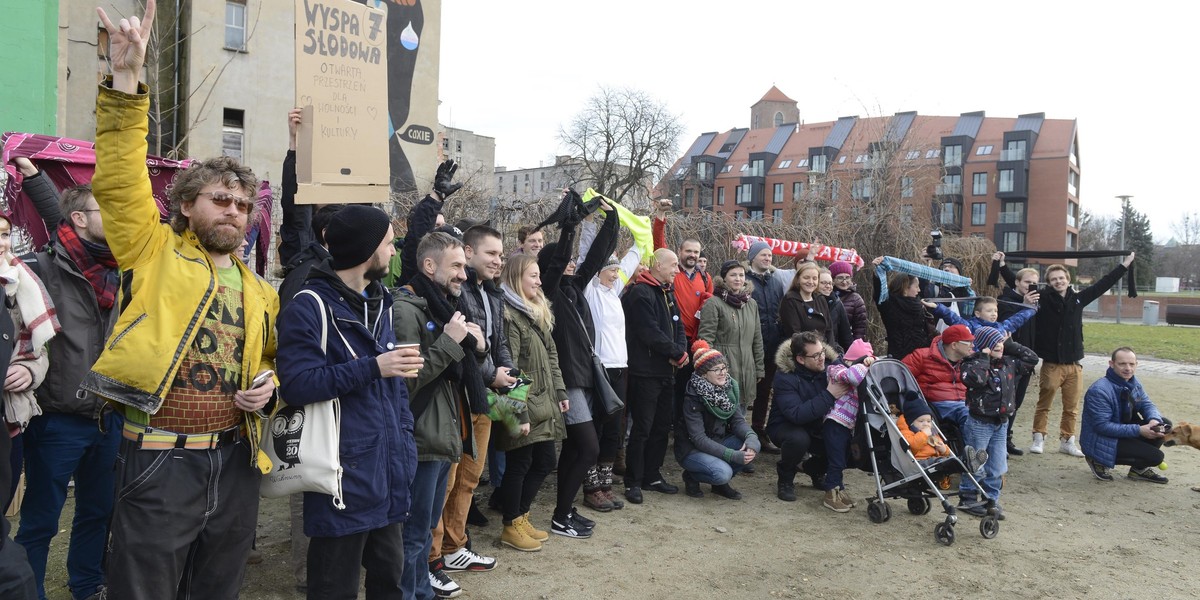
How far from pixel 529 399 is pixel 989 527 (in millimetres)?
3433

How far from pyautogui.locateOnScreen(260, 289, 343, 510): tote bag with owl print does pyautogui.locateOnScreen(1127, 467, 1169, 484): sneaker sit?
759cm

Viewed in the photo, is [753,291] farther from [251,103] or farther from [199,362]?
[251,103]

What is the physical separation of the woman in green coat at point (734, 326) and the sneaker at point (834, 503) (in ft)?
3.30

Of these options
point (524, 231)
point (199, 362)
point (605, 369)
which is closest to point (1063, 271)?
point (605, 369)

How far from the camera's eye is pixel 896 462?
19.1 feet

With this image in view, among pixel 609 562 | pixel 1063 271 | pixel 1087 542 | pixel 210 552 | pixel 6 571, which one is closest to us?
pixel 6 571

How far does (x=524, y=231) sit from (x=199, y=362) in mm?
3500

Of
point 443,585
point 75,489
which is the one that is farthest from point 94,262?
point 443,585

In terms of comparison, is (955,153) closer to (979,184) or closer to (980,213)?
(979,184)

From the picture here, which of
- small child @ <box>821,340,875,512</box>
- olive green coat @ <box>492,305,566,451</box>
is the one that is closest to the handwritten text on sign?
olive green coat @ <box>492,305,566,451</box>

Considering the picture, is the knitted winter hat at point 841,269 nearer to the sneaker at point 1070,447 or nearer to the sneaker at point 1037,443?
the sneaker at point 1037,443

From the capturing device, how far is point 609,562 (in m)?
4.83

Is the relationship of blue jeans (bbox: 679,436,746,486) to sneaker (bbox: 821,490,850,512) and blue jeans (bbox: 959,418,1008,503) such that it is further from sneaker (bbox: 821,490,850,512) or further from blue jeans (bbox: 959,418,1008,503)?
blue jeans (bbox: 959,418,1008,503)

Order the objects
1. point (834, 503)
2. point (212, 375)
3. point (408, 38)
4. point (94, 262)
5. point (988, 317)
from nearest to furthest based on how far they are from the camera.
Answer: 1. point (212, 375)
2. point (94, 262)
3. point (834, 503)
4. point (988, 317)
5. point (408, 38)
